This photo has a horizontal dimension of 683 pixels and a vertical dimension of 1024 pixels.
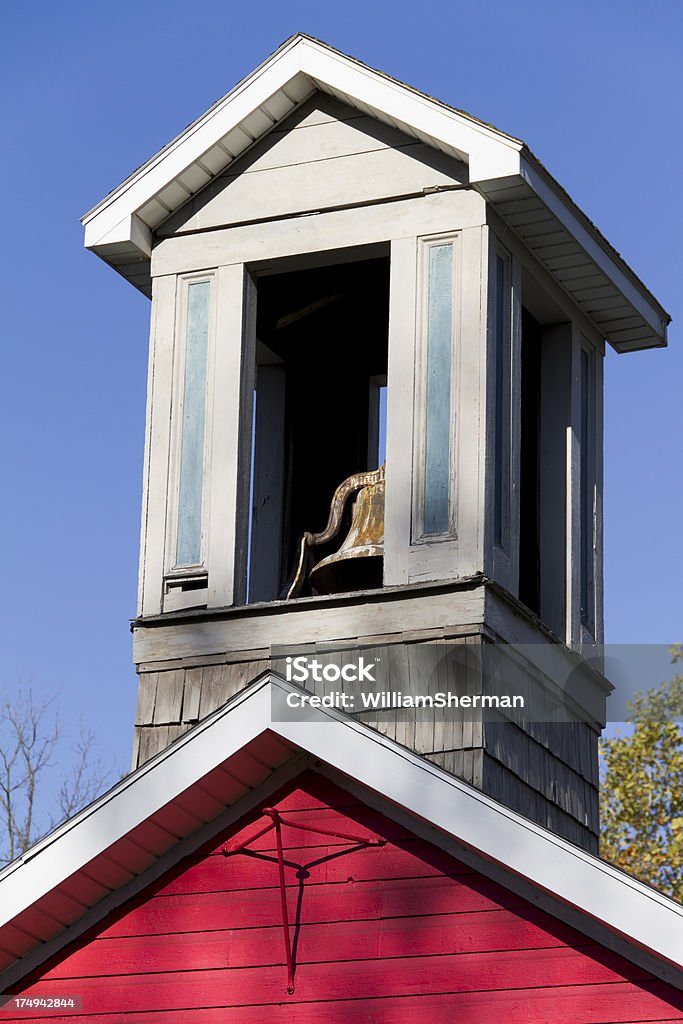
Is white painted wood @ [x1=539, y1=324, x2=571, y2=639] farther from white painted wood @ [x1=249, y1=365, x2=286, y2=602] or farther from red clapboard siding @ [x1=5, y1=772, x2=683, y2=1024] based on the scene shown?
red clapboard siding @ [x1=5, y1=772, x2=683, y2=1024]

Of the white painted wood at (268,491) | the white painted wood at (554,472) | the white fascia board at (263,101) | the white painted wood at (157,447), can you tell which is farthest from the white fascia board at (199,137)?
the white painted wood at (554,472)

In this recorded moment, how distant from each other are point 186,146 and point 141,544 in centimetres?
245

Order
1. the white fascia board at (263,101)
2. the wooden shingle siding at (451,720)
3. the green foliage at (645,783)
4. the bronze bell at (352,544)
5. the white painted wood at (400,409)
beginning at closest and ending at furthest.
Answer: the wooden shingle siding at (451,720) < the white painted wood at (400,409) < the white fascia board at (263,101) < the bronze bell at (352,544) < the green foliage at (645,783)

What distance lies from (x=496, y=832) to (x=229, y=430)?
3916mm

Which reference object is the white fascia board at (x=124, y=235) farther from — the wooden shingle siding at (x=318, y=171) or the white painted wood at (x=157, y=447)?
the white painted wood at (x=157, y=447)

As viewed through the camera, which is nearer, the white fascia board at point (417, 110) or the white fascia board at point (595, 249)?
the white fascia board at point (417, 110)

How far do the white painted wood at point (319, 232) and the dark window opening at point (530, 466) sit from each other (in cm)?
120

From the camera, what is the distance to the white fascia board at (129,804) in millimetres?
7754

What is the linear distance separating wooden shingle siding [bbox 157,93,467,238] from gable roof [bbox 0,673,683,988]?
12.9ft

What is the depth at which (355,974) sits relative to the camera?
759 cm

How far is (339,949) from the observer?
7.67 metres

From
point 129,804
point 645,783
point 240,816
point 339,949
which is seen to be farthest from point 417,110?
point 645,783

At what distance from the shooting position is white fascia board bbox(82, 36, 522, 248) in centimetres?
1055

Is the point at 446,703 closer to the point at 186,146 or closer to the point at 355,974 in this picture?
the point at 355,974
